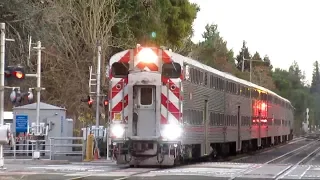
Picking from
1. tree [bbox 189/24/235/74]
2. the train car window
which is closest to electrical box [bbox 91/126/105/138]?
the train car window

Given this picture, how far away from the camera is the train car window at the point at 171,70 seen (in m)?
25.1

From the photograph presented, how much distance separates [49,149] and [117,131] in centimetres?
773

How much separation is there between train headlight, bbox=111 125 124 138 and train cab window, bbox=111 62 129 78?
194cm

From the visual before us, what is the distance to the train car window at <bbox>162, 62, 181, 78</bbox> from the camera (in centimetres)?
2509

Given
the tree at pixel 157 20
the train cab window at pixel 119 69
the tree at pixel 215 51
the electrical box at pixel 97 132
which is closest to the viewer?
the train cab window at pixel 119 69

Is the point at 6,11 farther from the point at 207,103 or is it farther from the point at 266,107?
the point at 266,107

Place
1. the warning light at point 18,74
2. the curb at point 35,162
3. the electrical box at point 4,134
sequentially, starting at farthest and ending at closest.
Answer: the curb at point 35,162 < the warning light at point 18,74 < the electrical box at point 4,134

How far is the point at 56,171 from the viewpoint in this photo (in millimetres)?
23219

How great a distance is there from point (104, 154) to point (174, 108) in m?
10.7

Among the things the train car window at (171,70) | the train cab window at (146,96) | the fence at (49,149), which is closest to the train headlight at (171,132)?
the train cab window at (146,96)

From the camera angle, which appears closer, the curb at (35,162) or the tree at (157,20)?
the curb at (35,162)

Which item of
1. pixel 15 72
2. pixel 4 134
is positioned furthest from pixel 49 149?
pixel 4 134

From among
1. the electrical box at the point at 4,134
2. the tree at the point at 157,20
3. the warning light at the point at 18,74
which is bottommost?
the electrical box at the point at 4,134

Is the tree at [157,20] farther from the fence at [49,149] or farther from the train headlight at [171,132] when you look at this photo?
the train headlight at [171,132]
